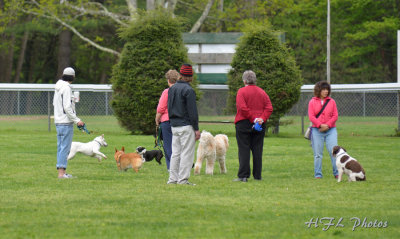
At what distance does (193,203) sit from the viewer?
28.3ft

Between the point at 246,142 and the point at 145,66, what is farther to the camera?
the point at 145,66

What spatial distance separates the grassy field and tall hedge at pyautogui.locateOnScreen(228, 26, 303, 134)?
975cm

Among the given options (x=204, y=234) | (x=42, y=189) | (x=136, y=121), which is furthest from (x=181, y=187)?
(x=136, y=121)

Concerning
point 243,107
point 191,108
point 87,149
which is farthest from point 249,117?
point 87,149

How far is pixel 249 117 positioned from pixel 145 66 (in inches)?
569

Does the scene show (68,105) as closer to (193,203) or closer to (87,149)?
(193,203)

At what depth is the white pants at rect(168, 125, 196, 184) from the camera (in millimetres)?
10367

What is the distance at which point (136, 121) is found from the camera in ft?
82.5

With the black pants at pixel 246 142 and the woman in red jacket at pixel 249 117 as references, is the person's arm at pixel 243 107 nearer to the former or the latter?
the woman in red jacket at pixel 249 117

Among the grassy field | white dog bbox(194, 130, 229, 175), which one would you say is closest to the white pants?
the grassy field

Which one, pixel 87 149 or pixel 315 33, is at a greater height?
pixel 315 33

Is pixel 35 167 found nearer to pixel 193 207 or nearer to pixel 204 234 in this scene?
pixel 193 207

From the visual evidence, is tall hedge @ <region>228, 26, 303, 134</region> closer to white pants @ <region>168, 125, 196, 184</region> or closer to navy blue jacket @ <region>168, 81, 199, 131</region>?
white pants @ <region>168, 125, 196, 184</region>

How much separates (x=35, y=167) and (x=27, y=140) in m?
8.20
